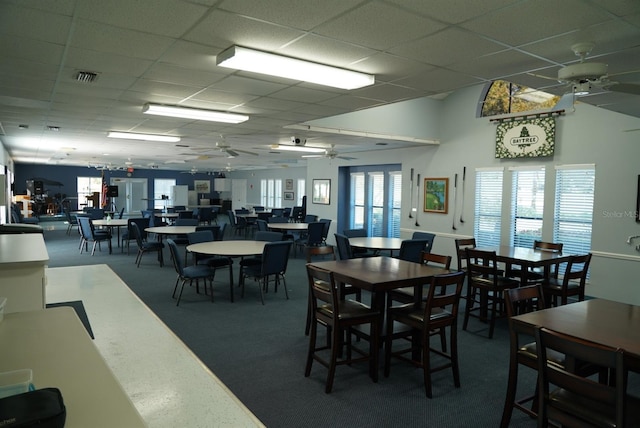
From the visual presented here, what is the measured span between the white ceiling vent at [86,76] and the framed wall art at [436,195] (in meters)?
6.32

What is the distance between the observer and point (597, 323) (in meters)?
2.29

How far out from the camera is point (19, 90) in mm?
4117

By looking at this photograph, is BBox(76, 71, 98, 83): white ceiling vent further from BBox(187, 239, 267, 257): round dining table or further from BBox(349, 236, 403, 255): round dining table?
BBox(349, 236, 403, 255): round dining table

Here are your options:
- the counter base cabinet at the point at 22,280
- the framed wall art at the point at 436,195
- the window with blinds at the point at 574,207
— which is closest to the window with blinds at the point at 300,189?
the framed wall art at the point at 436,195

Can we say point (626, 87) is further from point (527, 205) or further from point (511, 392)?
point (527, 205)

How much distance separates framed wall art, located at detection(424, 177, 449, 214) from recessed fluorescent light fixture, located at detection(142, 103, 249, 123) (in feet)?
14.3

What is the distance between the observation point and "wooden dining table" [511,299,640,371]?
1.99 meters

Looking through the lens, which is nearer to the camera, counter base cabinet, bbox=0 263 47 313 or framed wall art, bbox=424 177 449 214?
counter base cabinet, bbox=0 263 47 313

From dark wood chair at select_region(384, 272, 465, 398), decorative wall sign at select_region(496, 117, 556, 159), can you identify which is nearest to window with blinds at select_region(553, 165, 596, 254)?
decorative wall sign at select_region(496, 117, 556, 159)

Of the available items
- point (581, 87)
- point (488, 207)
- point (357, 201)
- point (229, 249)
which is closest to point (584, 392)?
point (581, 87)

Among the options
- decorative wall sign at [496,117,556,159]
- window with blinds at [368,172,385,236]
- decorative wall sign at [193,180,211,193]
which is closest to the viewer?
decorative wall sign at [496,117,556,159]

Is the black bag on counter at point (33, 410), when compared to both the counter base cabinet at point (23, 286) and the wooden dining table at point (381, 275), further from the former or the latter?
the wooden dining table at point (381, 275)

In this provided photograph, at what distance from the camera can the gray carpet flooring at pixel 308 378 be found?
8.84 feet

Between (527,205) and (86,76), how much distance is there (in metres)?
6.49
